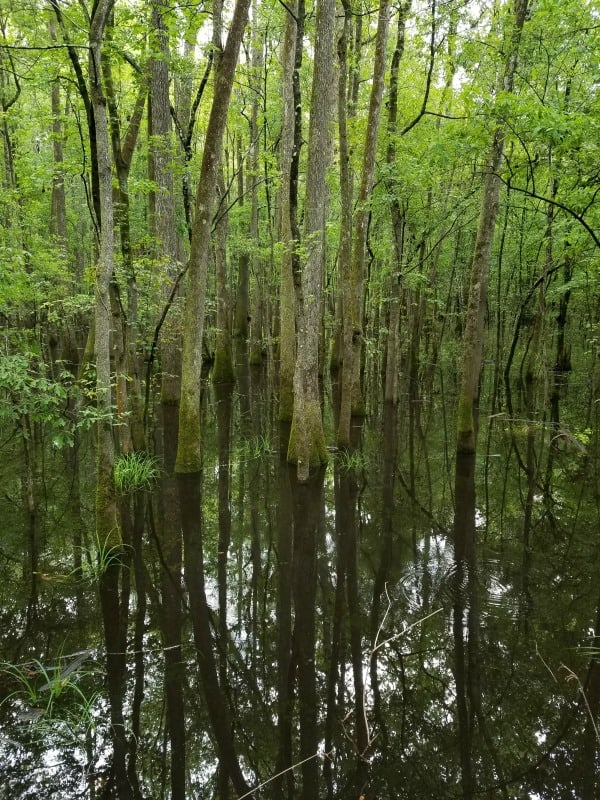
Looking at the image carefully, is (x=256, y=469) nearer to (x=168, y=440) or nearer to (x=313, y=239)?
(x=168, y=440)

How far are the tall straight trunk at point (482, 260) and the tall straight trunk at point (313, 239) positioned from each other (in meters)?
3.10

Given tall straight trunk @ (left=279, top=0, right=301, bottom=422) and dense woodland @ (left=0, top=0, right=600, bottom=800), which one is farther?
tall straight trunk @ (left=279, top=0, right=301, bottom=422)

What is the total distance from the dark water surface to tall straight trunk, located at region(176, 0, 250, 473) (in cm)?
91

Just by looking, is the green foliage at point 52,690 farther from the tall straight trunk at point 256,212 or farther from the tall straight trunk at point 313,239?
the tall straight trunk at point 256,212

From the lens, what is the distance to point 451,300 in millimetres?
23969

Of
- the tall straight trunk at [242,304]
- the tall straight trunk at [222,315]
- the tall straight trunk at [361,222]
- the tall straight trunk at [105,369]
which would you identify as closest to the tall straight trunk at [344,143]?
the tall straight trunk at [361,222]

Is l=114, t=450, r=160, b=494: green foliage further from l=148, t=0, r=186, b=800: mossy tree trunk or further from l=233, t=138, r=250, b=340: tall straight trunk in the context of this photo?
l=233, t=138, r=250, b=340: tall straight trunk

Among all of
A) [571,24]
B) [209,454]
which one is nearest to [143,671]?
[209,454]

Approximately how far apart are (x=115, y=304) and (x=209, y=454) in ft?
14.4

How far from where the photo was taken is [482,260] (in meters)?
10.1

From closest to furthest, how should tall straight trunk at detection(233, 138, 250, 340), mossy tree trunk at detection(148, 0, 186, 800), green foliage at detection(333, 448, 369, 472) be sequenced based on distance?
1. mossy tree trunk at detection(148, 0, 186, 800)
2. green foliage at detection(333, 448, 369, 472)
3. tall straight trunk at detection(233, 138, 250, 340)

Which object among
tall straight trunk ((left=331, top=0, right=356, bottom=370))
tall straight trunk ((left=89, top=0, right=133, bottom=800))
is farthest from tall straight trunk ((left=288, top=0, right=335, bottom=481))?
tall straight trunk ((left=89, top=0, right=133, bottom=800))

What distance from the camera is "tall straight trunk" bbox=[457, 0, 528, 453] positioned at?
8953mm

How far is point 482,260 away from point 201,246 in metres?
5.54
